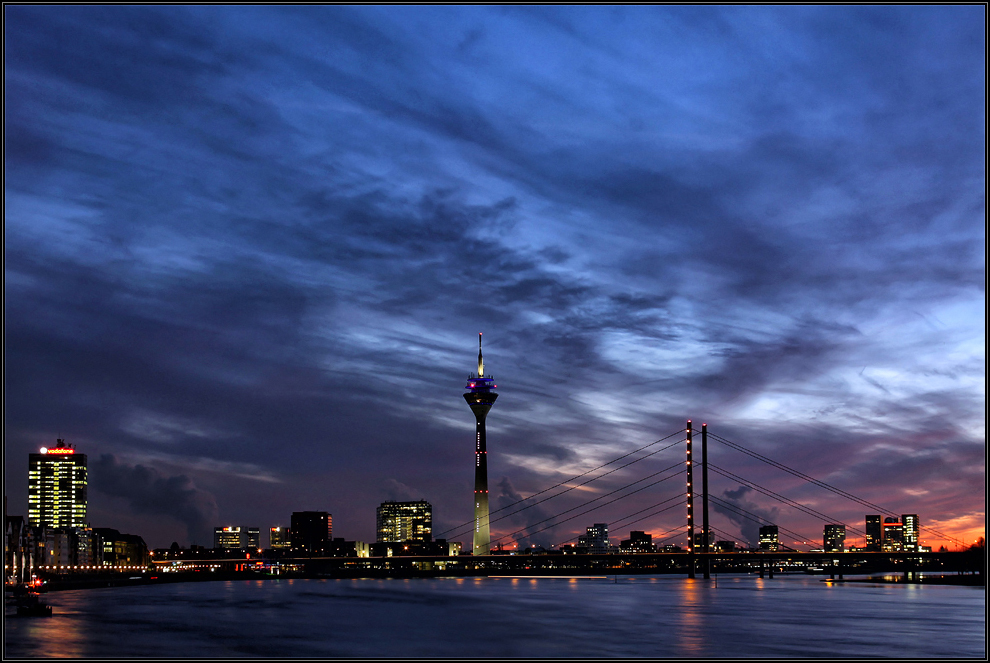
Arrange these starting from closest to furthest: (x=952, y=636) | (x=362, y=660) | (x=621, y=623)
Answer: (x=362, y=660) → (x=952, y=636) → (x=621, y=623)

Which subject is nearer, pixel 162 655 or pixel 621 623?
pixel 162 655

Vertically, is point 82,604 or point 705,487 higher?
point 705,487

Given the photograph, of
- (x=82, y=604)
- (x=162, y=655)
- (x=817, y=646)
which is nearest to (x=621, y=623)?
(x=817, y=646)

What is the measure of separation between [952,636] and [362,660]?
3980 cm

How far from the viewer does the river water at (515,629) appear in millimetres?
56531

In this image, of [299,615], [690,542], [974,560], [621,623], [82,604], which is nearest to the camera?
[621,623]

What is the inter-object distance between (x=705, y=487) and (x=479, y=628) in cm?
9362

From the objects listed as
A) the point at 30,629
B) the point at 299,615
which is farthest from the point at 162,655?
the point at 299,615

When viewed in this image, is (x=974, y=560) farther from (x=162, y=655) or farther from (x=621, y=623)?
(x=162, y=655)

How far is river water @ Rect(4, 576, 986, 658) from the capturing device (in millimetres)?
56531

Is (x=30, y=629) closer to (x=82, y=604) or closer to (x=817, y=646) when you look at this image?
(x=82, y=604)

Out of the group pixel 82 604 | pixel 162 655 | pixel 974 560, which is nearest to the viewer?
pixel 162 655

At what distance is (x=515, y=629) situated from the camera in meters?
71.0

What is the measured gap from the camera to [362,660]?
2040 inches
